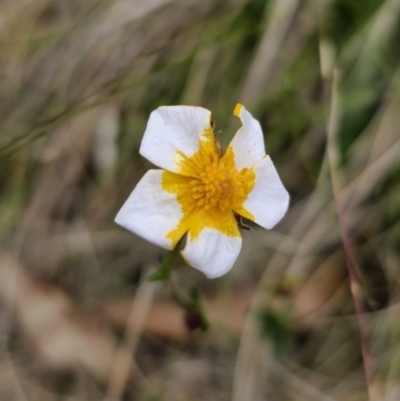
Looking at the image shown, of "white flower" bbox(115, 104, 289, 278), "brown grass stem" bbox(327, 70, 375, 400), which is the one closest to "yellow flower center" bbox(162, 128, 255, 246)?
"white flower" bbox(115, 104, 289, 278)

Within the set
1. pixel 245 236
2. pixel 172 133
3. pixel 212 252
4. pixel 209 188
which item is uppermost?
pixel 172 133

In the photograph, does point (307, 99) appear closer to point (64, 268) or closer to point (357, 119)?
point (357, 119)

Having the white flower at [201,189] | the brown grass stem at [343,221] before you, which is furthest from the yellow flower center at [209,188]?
the brown grass stem at [343,221]

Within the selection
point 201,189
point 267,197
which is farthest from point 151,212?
point 267,197

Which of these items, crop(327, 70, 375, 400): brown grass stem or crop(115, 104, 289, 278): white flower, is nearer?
crop(115, 104, 289, 278): white flower

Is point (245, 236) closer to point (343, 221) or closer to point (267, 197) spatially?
point (343, 221)

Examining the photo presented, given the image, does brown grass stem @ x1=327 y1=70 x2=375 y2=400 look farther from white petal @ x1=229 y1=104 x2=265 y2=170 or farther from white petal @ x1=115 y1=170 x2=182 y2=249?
white petal @ x1=115 y1=170 x2=182 y2=249

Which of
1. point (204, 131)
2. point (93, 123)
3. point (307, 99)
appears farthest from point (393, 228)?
point (93, 123)
